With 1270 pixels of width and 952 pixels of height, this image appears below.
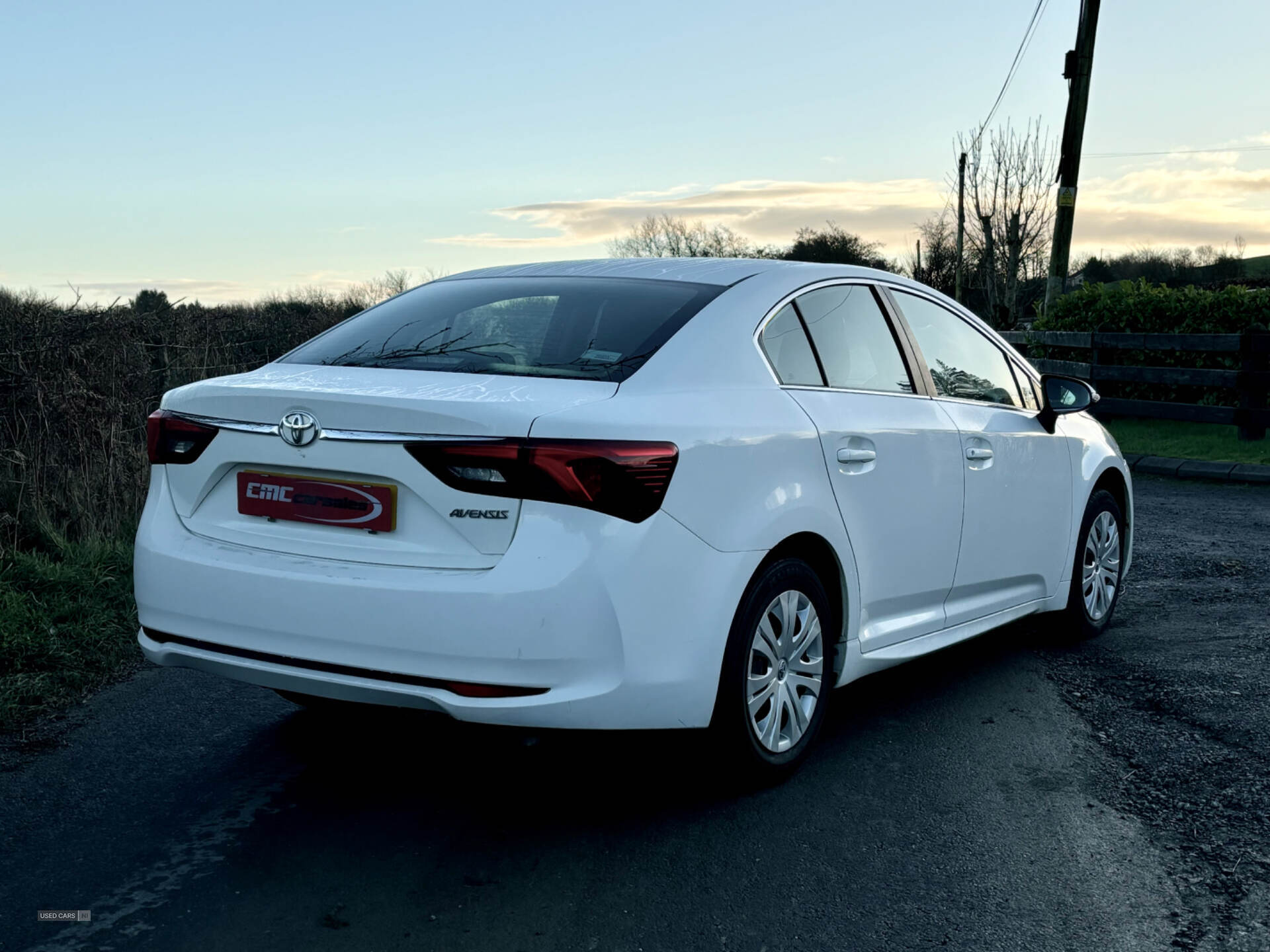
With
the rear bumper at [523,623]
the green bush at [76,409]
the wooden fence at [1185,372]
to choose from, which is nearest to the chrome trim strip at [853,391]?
the rear bumper at [523,623]

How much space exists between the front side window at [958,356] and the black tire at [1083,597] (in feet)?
2.67

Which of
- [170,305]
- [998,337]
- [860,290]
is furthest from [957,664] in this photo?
[170,305]

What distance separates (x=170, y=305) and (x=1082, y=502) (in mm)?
6937

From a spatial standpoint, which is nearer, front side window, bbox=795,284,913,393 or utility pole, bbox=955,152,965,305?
front side window, bbox=795,284,913,393

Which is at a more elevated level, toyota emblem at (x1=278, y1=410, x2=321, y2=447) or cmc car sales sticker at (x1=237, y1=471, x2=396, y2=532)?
toyota emblem at (x1=278, y1=410, x2=321, y2=447)

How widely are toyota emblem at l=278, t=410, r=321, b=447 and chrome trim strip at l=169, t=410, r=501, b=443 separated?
0.09 feet

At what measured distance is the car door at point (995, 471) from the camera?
5039mm

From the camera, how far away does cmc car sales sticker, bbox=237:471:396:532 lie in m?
3.45

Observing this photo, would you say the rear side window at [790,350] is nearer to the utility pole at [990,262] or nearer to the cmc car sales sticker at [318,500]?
the cmc car sales sticker at [318,500]

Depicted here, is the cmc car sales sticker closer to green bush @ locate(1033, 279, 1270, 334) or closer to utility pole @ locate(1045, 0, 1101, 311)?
green bush @ locate(1033, 279, 1270, 334)

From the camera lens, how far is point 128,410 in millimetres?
8906

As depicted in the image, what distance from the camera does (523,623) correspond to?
329 cm

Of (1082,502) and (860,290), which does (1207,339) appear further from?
(860,290)

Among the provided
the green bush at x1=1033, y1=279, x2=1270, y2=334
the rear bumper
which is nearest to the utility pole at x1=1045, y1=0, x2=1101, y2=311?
the green bush at x1=1033, y1=279, x2=1270, y2=334
